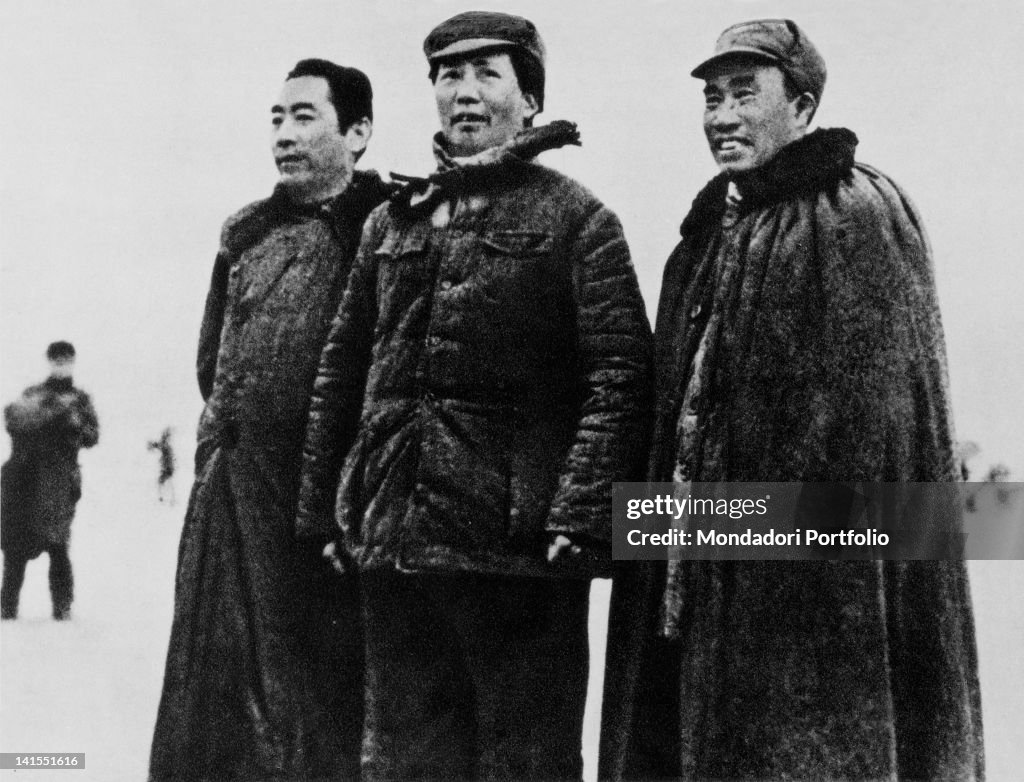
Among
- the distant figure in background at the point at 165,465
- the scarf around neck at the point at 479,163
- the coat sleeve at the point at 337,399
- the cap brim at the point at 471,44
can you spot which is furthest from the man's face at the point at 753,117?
the distant figure in background at the point at 165,465

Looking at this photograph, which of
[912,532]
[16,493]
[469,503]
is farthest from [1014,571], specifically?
[16,493]

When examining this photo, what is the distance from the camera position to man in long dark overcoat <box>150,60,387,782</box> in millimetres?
5102

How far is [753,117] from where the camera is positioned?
182 inches

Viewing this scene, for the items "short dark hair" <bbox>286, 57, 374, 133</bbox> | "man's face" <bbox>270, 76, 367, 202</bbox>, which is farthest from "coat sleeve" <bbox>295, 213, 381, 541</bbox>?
"short dark hair" <bbox>286, 57, 374, 133</bbox>

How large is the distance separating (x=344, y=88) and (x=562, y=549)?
1.83 metres

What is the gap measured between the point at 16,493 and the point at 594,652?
2099 millimetres

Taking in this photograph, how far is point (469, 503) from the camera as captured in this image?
179 inches

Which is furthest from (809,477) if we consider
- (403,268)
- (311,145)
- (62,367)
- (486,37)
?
(62,367)

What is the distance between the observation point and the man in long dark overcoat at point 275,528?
16.7ft

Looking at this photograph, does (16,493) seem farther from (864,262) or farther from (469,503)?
(864,262)

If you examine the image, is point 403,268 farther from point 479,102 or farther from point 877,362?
point 877,362

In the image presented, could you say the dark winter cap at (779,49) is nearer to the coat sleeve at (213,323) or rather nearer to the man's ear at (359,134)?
the man's ear at (359,134)

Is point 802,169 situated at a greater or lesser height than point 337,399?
greater

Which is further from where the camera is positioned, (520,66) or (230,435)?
(230,435)
